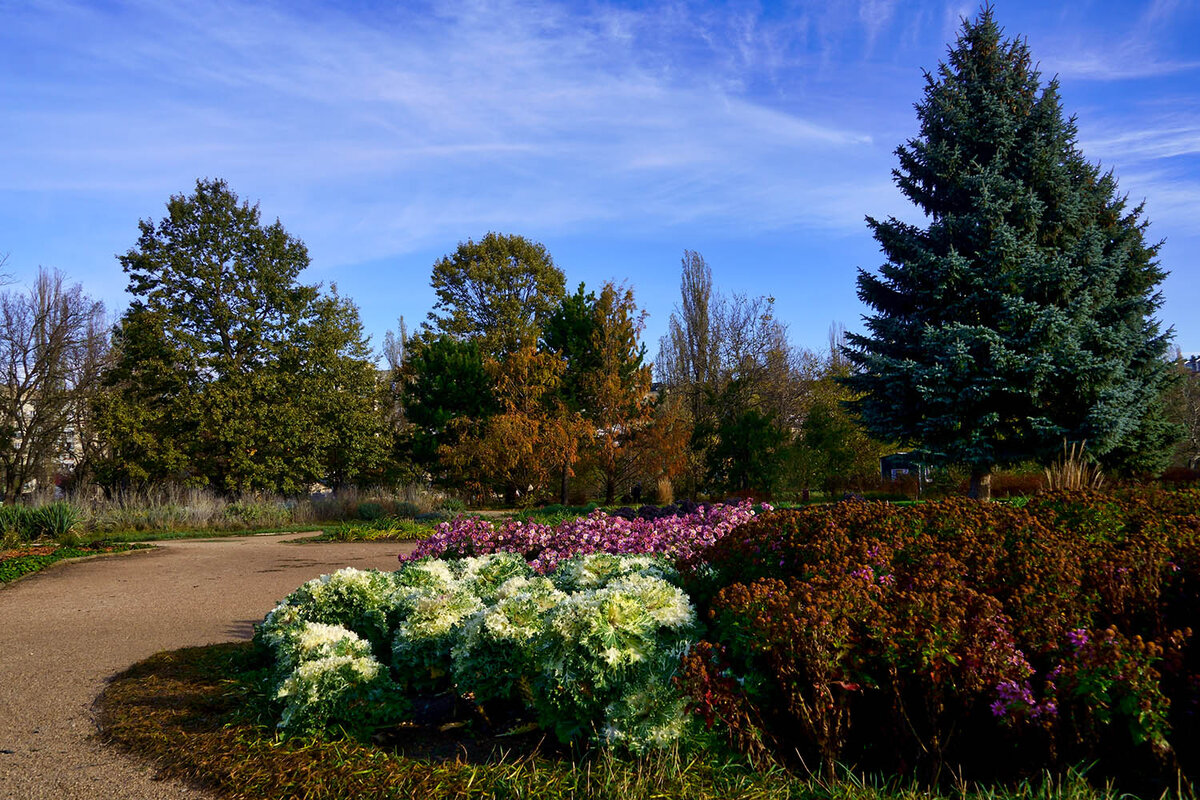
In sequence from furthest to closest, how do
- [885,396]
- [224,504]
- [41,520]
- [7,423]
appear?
[7,423]
[224,504]
[885,396]
[41,520]

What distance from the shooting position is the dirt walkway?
300 centimetres

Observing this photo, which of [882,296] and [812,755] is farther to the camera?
[882,296]

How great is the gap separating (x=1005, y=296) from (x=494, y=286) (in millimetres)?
20857

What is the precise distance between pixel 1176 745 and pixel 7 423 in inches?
1058

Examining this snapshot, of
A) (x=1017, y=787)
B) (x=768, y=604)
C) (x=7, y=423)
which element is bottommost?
(x=1017, y=787)

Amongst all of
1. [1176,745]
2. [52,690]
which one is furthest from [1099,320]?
[52,690]

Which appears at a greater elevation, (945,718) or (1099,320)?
(1099,320)

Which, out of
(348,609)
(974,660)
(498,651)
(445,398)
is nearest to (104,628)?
(348,609)

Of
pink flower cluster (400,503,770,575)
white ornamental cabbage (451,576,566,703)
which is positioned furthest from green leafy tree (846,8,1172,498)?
white ornamental cabbage (451,576,566,703)

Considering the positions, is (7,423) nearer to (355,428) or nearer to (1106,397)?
(355,428)

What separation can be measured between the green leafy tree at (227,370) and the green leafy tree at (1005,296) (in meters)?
15.4

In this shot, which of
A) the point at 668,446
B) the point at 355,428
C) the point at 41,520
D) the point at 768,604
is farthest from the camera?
the point at 355,428

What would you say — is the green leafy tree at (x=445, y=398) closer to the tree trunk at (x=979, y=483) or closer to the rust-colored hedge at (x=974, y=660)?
the tree trunk at (x=979, y=483)

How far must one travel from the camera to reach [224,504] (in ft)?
55.4
